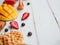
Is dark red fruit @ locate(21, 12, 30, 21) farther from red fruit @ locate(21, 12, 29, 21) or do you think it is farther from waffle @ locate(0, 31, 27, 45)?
waffle @ locate(0, 31, 27, 45)

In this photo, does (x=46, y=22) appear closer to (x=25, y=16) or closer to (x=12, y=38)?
(x=25, y=16)

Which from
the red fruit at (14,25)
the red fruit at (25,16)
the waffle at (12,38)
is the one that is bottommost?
the waffle at (12,38)

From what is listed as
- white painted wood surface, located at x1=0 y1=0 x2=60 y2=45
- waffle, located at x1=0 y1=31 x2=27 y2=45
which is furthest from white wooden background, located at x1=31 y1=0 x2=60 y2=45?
waffle, located at x1=0 y1=31 x2=27 y2=45

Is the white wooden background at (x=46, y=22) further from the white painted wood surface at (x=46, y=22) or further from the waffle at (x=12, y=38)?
the waffle at (x=12, y=38)

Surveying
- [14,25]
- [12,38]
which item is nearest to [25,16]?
[14,25]

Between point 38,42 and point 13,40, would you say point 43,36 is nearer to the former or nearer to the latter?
point 38,42

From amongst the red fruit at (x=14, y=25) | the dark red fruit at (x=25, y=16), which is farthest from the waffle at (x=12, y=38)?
the dark red fruit at (x=25, y=16)

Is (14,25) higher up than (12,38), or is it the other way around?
(14,25)

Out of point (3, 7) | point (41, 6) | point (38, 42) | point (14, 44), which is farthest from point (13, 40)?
point (41, 6)
